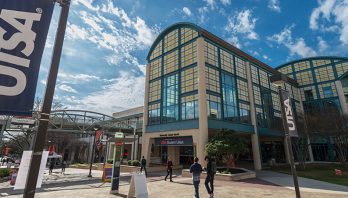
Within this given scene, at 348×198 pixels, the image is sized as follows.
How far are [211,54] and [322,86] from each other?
29658 mm

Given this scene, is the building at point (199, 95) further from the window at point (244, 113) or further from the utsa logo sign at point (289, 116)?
the utsa logo sign at point (289, 116)

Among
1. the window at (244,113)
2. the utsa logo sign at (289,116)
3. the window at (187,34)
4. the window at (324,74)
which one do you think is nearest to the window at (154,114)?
the window at (187,34)

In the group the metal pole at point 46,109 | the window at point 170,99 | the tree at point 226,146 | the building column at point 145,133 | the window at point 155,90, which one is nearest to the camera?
the metal pole at point 46,109

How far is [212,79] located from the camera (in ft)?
92.4

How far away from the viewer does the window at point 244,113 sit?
30.7m

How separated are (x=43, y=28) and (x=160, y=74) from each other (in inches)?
1158

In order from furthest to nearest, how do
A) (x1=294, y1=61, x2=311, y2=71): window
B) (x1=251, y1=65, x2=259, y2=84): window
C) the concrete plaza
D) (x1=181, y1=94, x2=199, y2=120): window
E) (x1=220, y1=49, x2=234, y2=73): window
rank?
(x1=294, y1=61, x2=311, y2=71): window
(x1=251, y1=65, x2=259, y2=84): window
(x1=220, y1=49, x2=234, y2=73): window
(x1=181, y1=94, x2=199, y2=120): window
the concrete plaza

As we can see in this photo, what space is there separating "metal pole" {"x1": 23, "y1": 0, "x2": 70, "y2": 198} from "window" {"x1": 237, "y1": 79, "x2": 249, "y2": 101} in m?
29.8

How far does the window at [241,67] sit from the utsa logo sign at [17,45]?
3160cm

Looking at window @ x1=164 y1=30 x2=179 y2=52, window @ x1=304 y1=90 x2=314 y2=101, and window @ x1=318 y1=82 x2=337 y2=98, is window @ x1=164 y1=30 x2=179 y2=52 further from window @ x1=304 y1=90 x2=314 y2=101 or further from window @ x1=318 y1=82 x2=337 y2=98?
window @ x1=318 y1=82 x2=337 y2=98

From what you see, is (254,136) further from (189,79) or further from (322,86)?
(322,86)

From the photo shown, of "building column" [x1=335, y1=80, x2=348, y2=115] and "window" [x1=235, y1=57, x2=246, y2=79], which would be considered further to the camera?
"building column" [x1=335, y1=80, x2=348, y2=115]

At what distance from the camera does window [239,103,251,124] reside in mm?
30658

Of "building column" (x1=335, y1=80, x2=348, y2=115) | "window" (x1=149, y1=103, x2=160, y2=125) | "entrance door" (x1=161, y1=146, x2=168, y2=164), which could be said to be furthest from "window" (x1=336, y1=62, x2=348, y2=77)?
"entrance door" (x1=161, y1=146, x2=168, y2=164)
